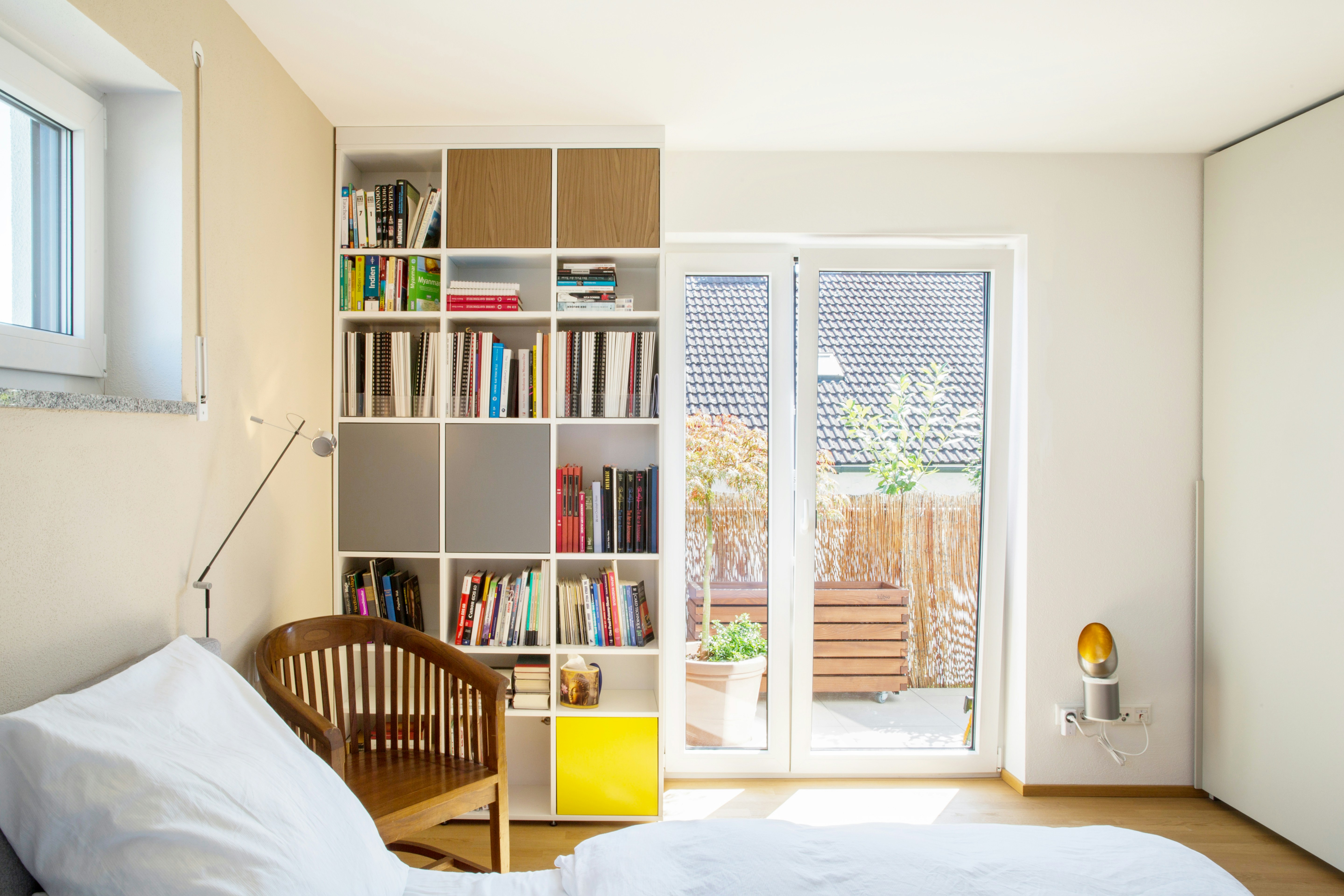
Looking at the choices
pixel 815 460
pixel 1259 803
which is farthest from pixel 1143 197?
pixel 1259 803

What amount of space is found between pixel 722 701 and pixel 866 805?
0.66 metres

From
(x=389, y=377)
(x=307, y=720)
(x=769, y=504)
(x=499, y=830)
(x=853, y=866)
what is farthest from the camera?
(x=769, y=504)

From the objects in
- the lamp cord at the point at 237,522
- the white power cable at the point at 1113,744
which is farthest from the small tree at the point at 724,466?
the lamp cord at the point at 237,522

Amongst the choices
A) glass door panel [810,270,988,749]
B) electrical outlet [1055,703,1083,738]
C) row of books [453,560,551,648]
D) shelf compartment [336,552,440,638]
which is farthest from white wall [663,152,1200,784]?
shelf compartment [336,552,440,638]

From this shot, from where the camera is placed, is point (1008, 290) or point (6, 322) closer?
point (6, 322)

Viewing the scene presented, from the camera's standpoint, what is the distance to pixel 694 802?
2.70 m

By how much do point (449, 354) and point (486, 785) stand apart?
142 centimetres

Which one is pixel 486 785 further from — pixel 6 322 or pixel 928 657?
pixel 928 657

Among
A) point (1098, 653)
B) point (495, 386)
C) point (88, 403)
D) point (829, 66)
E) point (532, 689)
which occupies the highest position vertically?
point (829, 66)

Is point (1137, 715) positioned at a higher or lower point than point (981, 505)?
lower

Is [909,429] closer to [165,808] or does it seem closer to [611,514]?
[611,514]

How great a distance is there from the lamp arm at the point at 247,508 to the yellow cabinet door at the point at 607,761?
1.24 m

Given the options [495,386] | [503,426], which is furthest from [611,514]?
[495,386]

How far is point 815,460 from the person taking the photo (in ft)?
9.48
